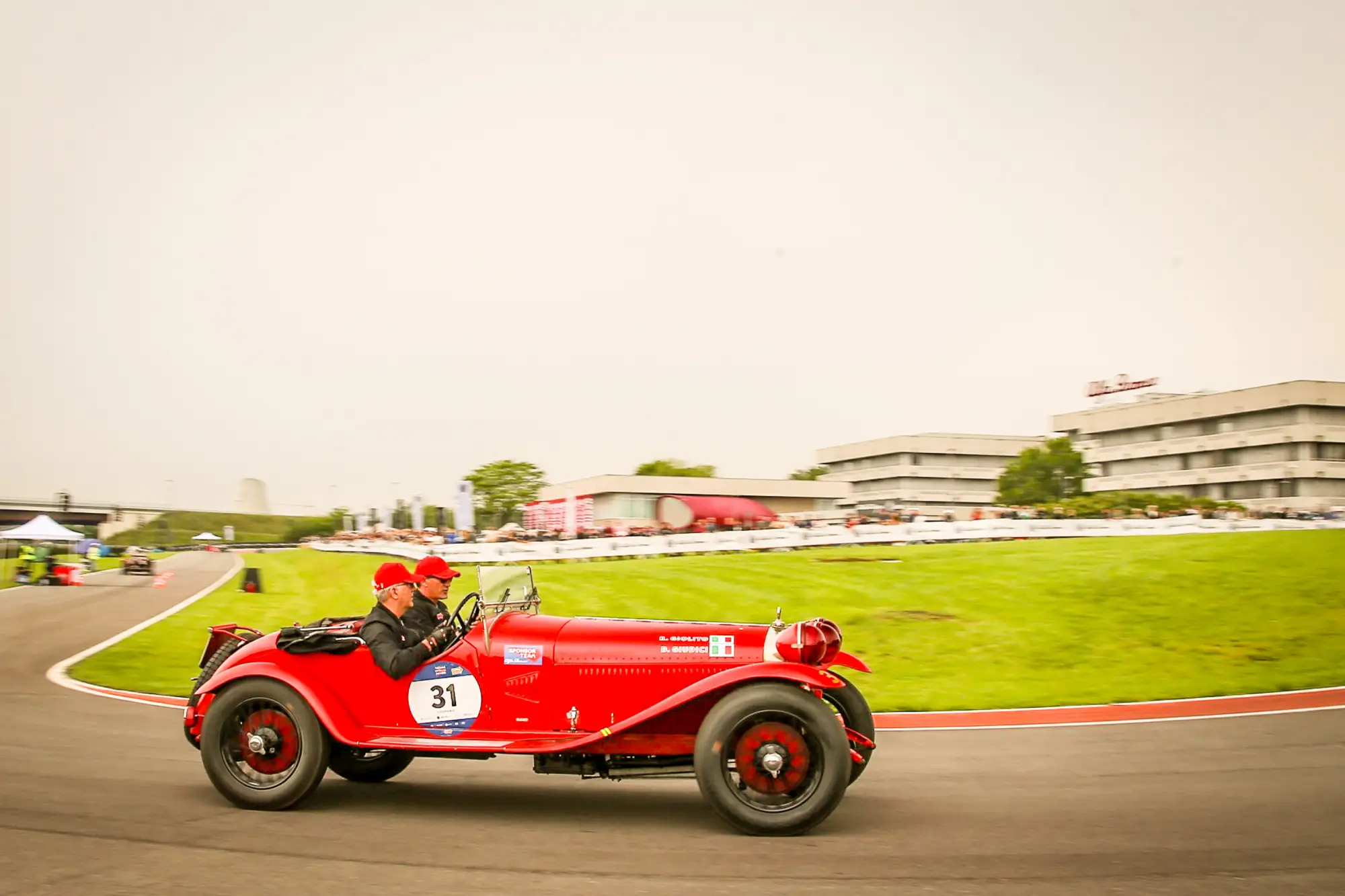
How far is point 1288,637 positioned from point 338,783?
44.7ft

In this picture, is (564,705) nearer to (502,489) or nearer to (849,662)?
(849,662)

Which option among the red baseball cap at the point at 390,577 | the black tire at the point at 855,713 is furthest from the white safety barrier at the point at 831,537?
the black tire at the point at 855,713

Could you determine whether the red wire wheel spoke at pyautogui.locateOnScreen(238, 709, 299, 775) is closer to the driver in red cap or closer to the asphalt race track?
the asphalt race track

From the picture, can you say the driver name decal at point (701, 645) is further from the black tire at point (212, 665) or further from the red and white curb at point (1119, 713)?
the red and white curb at point (1119, 713)

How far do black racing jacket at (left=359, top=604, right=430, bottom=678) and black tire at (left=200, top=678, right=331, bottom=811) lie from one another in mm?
518

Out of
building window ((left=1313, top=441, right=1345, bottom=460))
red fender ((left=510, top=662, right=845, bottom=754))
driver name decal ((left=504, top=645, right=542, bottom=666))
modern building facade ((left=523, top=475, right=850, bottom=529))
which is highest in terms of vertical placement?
building window ((left=1313, top=441, right=1345, bottom=460))

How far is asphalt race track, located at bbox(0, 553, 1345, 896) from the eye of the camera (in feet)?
14.9

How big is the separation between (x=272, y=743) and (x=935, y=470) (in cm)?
9388

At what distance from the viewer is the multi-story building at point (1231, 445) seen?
6744 cm

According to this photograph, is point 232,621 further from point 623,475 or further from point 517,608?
point 623,475

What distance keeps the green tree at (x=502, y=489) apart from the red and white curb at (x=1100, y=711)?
70.6 metres

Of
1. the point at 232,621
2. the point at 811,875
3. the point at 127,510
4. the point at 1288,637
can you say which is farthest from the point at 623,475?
the point at 127,510

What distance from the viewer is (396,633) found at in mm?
6242

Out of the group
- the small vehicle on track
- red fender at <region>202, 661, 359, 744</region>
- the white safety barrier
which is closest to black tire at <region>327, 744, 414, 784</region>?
red fender at <region>202, 661, 359, 744</region>
